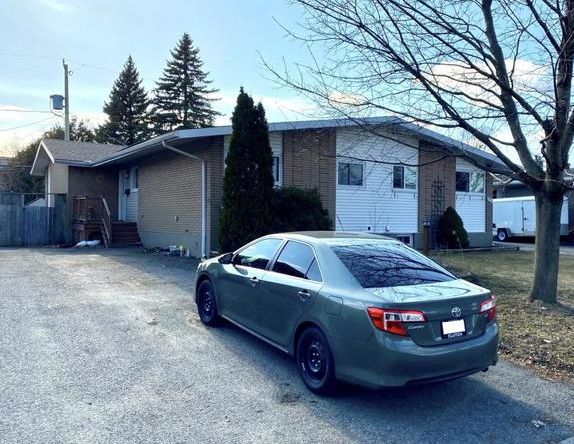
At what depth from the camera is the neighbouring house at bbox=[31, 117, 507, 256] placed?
13984 millimetres

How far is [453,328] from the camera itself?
400 centimetres

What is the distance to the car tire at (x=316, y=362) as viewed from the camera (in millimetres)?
4172

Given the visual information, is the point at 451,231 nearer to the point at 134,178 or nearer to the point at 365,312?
the point at 134,178

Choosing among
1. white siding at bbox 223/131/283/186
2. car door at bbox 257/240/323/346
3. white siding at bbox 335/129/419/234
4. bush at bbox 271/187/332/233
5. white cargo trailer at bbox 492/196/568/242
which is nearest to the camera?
car door at bbox 257/240/323/346

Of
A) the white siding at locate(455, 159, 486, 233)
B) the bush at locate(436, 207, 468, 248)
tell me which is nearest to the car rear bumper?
the bush at locate(436, 207, 468, 248)

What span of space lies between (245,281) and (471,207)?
1698 cm

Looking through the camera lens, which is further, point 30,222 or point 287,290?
point 30,222

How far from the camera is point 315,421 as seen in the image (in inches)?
151

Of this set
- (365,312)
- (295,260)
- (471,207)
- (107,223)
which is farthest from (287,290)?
(471,207)

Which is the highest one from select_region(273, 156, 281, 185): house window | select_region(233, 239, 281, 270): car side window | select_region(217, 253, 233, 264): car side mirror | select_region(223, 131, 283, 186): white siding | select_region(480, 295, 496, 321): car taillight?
select_region(223, 131, 283, 186): white siding

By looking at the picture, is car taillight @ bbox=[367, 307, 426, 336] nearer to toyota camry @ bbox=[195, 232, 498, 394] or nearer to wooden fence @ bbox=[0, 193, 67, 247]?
toyota camry @ bbox=[195, 232, 498, 394]

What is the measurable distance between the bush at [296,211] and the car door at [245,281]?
6066 millimetres

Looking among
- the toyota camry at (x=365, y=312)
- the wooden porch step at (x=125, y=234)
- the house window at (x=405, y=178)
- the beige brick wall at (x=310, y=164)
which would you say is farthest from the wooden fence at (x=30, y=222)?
the toyota camry at (x=365, y=312)

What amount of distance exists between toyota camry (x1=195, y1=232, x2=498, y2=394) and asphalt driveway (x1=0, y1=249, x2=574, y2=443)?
35cm
